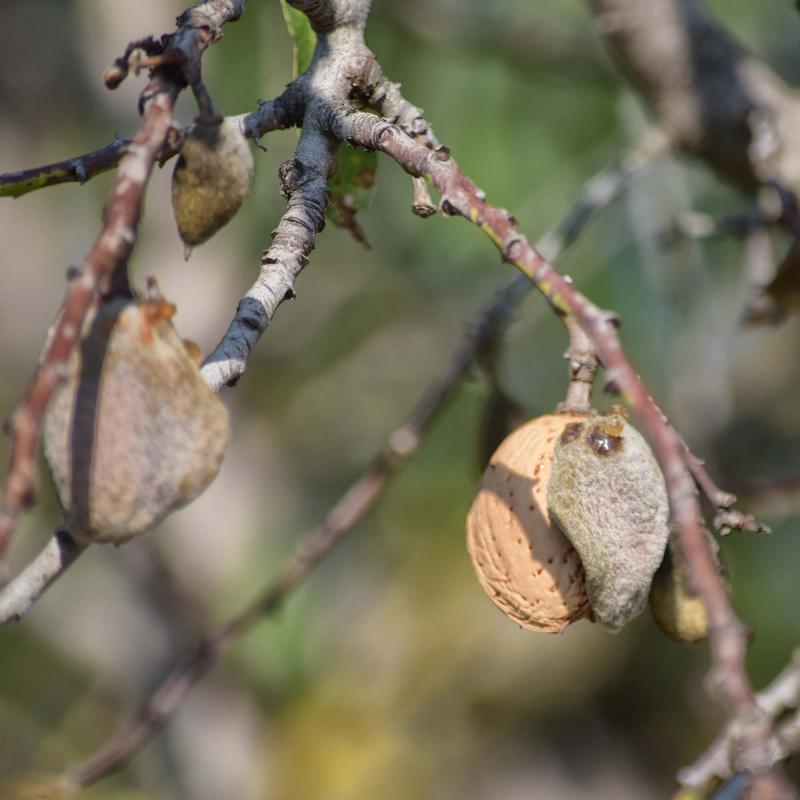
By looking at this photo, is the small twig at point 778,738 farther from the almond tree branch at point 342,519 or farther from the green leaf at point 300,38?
the green leaf at point 300,38

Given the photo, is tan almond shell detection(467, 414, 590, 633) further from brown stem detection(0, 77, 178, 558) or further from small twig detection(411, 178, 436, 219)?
brown stem detection(0, 77, 178, 558)

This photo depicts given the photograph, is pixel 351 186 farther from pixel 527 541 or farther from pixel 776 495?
pixel 776 495

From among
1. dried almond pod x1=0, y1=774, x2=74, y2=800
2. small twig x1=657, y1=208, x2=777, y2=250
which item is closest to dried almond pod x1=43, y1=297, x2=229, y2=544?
dried almond pod x1=0, y1=774, x2=74, y2=800

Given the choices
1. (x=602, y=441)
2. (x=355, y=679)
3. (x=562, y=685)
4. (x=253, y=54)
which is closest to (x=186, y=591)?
(x=355, y=679)

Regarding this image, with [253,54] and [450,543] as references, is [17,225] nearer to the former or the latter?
[253,54]

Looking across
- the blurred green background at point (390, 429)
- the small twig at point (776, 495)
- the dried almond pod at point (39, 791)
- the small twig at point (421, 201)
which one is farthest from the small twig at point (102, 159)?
the blurred green background at point (390, 429)

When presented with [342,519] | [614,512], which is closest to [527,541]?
[614,512]
